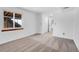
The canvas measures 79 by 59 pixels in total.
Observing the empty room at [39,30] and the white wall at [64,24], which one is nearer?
the empty room at [39,30]

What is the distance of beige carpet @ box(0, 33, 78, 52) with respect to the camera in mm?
1887

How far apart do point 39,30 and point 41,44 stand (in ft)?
1.68

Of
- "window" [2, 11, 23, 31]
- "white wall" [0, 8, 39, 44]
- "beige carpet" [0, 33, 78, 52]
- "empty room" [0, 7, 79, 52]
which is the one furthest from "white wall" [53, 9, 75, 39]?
"window" [2, 11, 23, 31]

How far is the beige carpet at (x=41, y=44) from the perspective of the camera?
189cm

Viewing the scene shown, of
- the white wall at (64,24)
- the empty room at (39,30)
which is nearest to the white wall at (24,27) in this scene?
the empty room at (39,30)

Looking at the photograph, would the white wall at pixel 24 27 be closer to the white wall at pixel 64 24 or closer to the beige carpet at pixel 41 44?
the beige carpet at pixel 41 44

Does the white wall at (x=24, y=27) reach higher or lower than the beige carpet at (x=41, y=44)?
higher

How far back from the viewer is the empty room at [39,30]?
6.11 ft

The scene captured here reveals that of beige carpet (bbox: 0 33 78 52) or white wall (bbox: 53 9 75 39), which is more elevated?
white wall (bbox: 53 9 75 39)

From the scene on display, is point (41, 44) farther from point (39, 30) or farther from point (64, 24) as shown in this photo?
point (64, 24)

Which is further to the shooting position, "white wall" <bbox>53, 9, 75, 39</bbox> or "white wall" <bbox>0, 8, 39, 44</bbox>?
"white wall" <bbox>53, 9, 75, 39</bbox>

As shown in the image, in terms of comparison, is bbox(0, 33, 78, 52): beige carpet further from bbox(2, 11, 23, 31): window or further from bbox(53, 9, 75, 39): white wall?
bbox(2, 11, 23, 31): window
